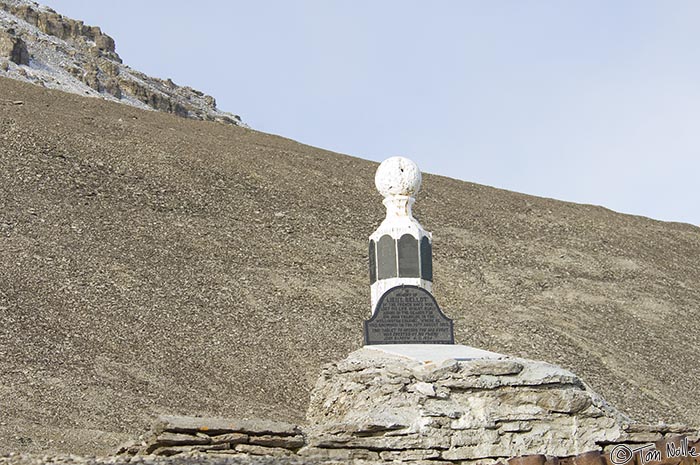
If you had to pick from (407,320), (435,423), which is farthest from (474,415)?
(407,320)

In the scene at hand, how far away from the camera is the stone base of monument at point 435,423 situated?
11.0 metres

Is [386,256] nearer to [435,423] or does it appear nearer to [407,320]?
[407,320]

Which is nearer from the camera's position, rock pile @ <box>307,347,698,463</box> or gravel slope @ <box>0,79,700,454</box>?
rock pile @ <box>307,347,698,463</box>

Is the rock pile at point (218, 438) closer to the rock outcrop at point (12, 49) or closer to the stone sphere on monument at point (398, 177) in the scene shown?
the stone sphere on monument at point (398, 177)

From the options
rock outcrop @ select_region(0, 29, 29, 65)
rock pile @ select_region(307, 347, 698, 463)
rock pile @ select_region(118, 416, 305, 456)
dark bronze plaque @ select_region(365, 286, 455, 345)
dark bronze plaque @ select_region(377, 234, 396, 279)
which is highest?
rock outcrop @ select_region(0, 29, 29, 65)

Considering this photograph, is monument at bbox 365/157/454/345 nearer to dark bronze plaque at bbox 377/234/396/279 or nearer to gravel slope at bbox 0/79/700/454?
dark bronze plaque at bbox 377/234/396/279

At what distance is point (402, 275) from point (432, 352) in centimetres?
137

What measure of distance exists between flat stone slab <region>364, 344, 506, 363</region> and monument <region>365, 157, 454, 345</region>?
0.20 m

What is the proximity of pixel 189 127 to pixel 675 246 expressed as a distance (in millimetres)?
14166

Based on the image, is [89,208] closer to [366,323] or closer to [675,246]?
[366,323]

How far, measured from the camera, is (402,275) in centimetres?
1431

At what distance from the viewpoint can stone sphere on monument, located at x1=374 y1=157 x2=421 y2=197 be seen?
14.6m

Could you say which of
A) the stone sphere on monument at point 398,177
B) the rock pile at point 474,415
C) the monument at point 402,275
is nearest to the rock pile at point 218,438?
the rock pile at point 474,415

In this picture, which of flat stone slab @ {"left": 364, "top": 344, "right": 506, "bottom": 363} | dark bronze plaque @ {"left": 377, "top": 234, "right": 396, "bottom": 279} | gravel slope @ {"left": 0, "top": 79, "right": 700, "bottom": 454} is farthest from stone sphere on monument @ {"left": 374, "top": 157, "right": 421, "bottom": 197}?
gravel slope @ {"left": 0, "top": 79, "right": 700, "bottom": 454}
